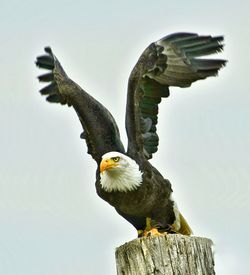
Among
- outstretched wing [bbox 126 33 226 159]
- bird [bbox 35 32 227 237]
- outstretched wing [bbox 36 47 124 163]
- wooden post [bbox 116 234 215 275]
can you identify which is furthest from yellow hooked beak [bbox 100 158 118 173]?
wooden post [bbox 116 234 215 275]

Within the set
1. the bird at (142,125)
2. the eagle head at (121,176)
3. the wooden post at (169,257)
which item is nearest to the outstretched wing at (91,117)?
the bird at (142,125)

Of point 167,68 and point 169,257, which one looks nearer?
point 169,257

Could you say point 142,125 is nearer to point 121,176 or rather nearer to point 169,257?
point 121,176

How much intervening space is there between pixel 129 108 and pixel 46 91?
6.81 feet

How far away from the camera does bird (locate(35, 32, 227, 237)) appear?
9.56m

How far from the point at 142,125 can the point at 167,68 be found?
0.92 m

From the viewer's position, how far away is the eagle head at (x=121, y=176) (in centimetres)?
947

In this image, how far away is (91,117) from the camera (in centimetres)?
1039

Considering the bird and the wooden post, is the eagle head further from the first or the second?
the wooden post

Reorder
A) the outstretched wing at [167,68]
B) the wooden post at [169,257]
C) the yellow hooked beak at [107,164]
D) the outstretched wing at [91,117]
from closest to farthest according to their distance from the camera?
the wooden post at [169,257] < the yellow hooked beak at [107,164] < the outstretched wing at [91,117] < the outstretched wing at [167,68]

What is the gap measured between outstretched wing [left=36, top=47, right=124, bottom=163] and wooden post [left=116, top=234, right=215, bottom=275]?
297 cm

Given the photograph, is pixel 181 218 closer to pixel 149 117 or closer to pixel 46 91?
pixel 149 117

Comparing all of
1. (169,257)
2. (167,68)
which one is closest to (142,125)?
(167,68)

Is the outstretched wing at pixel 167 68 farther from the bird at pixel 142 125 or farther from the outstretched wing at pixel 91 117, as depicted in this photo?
the outstretched wing at pixel 91 117
